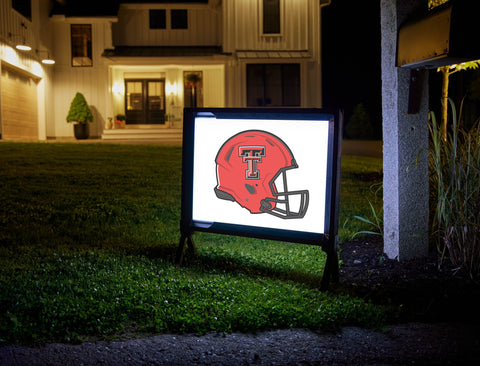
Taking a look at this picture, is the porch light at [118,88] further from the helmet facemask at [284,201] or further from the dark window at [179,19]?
the helmet facemask at [284,201]

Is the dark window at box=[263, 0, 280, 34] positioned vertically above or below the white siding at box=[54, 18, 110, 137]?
above

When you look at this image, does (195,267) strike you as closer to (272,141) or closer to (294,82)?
(272,141)

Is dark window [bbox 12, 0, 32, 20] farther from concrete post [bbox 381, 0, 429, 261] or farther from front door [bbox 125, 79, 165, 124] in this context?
concrete post [bbox 381, 0, 429, 261]

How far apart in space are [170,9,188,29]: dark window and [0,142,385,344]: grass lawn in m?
20.0

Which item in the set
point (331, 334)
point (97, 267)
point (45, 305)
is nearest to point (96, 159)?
point (97, 267)

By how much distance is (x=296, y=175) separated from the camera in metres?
3.92

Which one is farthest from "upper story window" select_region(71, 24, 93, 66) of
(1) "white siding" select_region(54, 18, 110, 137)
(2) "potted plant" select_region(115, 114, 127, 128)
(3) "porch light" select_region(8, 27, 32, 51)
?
(3) "porch light" select_region(8, 27, 32, 51)

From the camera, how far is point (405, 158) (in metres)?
4.16

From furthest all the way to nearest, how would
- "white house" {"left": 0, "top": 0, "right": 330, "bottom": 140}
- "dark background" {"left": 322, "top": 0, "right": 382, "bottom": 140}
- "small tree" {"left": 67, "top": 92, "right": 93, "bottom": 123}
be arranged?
"dark background" {"left": 322, "top": 0, "right": 382, "bottom": 140}, "white house" {"left": 0, "top": 0, "right": 330, "bottom": 140}, "small tree" {"left": 67, "top": 92, "right": 93, "bottom": 123}

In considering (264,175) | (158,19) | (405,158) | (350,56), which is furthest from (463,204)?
(350,56)

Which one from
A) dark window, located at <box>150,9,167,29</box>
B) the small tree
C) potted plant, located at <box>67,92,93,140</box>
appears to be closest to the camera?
potted plant, located at <box>67,92,93,140</box>

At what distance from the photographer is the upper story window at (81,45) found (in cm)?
2489

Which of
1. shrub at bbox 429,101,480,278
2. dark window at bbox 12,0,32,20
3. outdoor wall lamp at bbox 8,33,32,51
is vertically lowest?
shrub at bbox 429,101,480,278

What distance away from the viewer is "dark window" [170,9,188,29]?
2588cm
